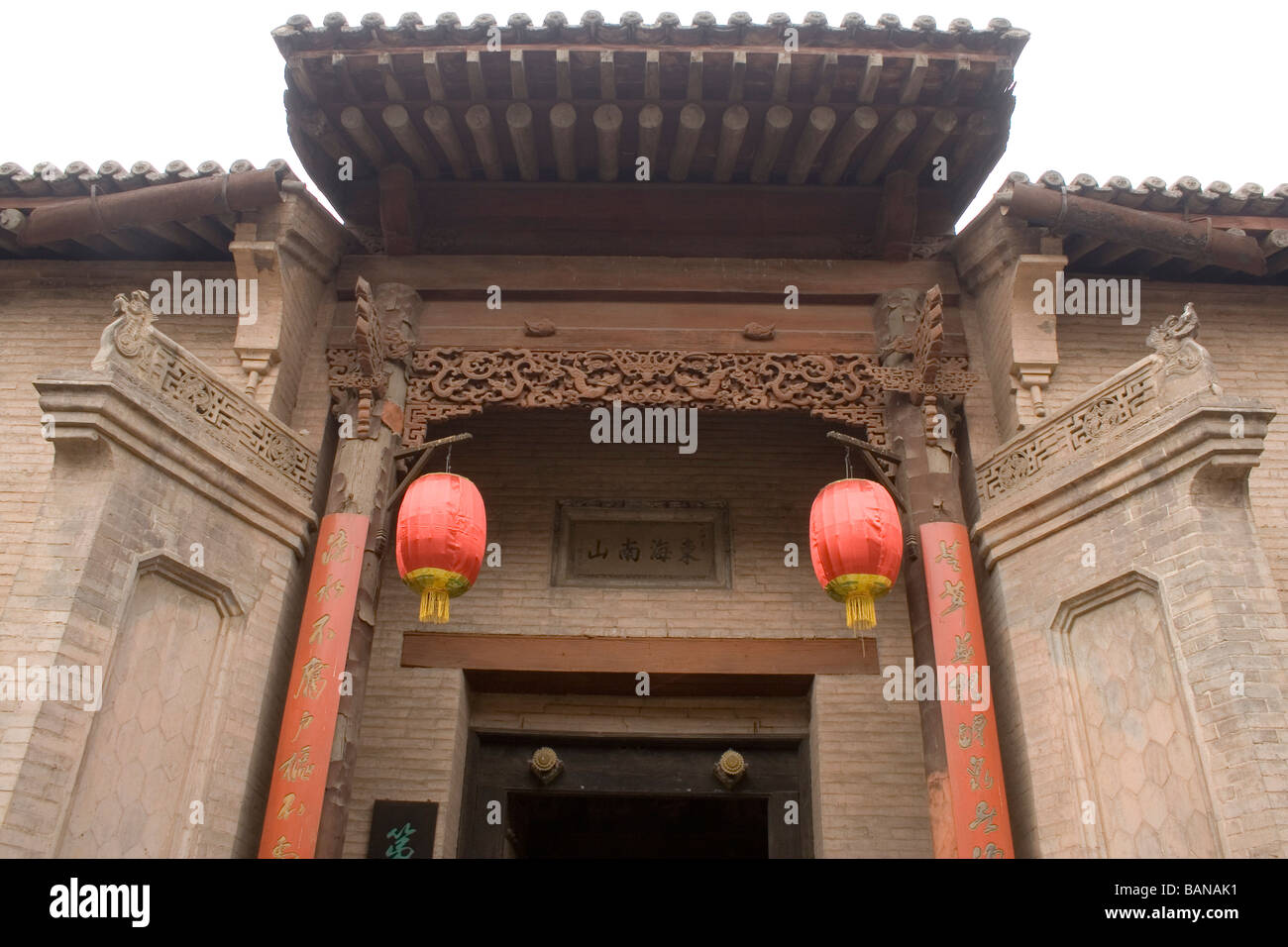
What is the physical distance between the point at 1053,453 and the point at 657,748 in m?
3.43

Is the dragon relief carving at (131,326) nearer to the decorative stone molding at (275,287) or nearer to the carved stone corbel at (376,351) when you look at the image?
the decorative stone molding at (275,287)

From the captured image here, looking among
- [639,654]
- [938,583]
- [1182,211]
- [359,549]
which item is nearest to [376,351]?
[359,549]

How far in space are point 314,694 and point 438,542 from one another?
1.16 m

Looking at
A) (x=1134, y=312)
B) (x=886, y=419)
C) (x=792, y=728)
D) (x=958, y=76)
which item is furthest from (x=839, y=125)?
(x=792, y=728)

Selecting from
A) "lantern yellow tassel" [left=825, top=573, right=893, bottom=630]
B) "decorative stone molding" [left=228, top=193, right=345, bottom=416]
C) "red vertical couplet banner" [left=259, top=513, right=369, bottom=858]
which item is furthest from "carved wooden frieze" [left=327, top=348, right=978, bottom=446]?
"lantern yellow tassel" [left=825, top=573, right=893, bottom=630]

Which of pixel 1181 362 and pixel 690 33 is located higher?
pixel 690 33

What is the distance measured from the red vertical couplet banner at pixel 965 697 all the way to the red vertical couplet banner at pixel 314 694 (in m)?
3.46

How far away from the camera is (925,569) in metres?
6.17

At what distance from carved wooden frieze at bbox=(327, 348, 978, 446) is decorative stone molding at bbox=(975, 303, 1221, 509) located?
71 cm

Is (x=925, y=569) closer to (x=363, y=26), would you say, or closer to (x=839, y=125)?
(x=839, y=125)

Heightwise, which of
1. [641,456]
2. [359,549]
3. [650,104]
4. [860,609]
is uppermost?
[650,104]

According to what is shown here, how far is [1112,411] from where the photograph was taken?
5773 millimetres

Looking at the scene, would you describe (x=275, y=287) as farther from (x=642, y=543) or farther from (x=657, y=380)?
(x=642, y=543)

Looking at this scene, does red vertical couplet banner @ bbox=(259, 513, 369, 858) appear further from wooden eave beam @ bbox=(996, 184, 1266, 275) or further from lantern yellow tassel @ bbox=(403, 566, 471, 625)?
wooden eave beam @ bbox=(996, 184, 1266, 275)
